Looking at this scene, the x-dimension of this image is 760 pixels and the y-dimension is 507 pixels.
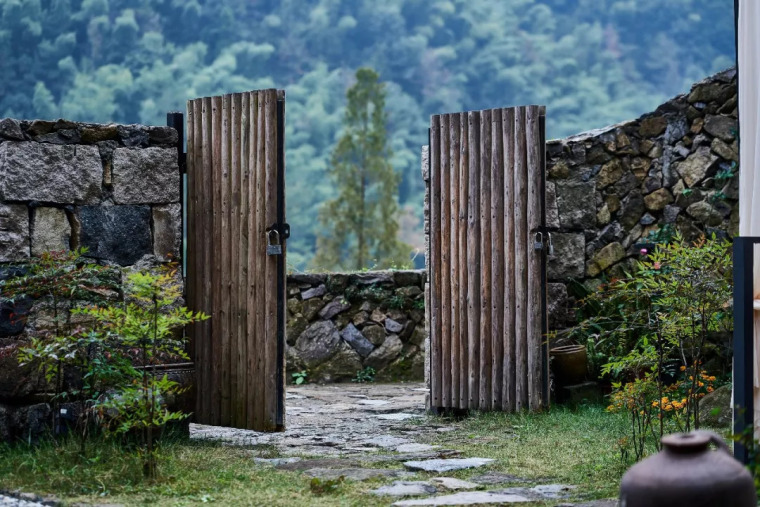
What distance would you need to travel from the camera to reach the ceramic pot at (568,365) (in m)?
7.41

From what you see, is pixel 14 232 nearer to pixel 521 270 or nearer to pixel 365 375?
pixel 521 270

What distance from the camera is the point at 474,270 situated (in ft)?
23.6

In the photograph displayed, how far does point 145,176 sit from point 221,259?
694mm

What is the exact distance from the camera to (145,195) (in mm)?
6023

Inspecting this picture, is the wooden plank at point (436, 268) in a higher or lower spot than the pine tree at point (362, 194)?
lower

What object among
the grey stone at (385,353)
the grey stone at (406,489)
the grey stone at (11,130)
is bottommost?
the grey stone at (406,489)

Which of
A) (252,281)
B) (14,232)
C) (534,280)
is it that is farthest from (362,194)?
(14,232)

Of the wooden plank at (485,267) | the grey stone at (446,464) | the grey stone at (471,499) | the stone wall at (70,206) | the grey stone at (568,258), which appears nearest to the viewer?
the grey stone at (471,499)

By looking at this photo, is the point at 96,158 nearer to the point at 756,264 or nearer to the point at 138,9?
the point at 756,264

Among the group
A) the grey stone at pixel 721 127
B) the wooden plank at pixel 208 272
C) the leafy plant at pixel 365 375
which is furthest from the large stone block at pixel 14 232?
the grey stone at pixel 721 127

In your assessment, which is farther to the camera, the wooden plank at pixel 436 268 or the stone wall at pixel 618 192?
the stone wall at pixel 618 192

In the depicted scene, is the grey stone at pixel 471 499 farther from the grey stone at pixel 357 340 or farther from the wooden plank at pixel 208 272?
the grey stone at pixel 357 340

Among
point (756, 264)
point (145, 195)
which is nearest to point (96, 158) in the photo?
point (145, 195)

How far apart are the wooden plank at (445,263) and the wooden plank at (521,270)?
527 mm
